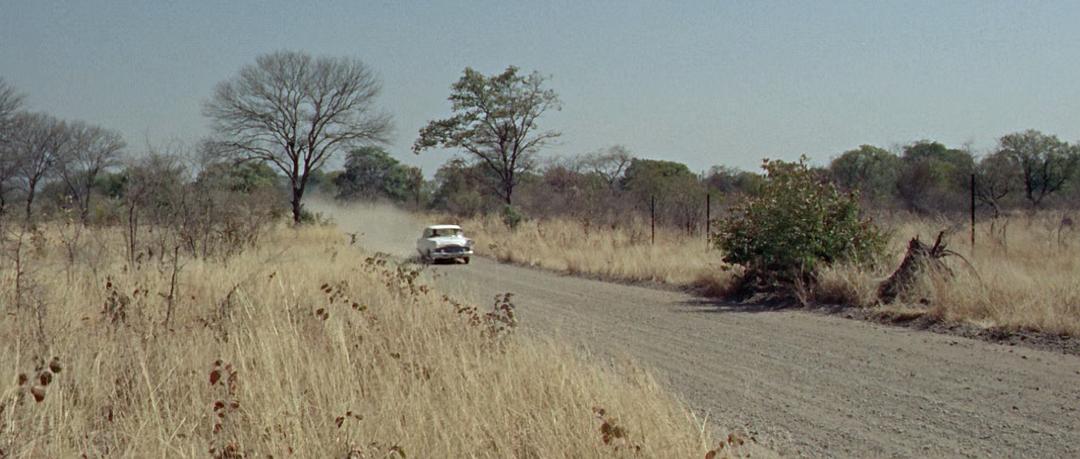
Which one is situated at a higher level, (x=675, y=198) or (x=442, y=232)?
(x=675, y=198)

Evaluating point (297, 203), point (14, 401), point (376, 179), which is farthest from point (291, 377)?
point (376, 179)

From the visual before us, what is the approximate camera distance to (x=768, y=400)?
21.9 feet

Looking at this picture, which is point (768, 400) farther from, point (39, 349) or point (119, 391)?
point (39, 349)

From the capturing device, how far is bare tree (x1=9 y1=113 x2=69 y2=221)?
40.8 meters

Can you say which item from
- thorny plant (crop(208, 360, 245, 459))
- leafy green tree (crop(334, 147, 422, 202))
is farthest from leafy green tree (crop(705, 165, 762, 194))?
thorny plant (crop(208, 360, 245, 459))

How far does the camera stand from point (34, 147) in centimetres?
4491

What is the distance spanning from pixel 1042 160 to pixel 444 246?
3005cm

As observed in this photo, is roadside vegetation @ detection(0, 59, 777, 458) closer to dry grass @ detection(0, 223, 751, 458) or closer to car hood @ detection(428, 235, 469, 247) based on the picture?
dry grass @ detection(0, 223, 751, 458)

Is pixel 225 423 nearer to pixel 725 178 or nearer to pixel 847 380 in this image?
pixel 847 380

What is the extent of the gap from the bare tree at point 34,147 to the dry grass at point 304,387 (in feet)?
123

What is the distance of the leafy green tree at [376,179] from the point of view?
73.1 meters

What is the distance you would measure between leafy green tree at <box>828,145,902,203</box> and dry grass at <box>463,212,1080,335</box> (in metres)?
19.1

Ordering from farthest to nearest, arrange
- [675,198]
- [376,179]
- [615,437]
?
1. [376,179]
2. [675,198]
3. [615,437]

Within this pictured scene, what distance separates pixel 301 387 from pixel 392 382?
0.58 metres
